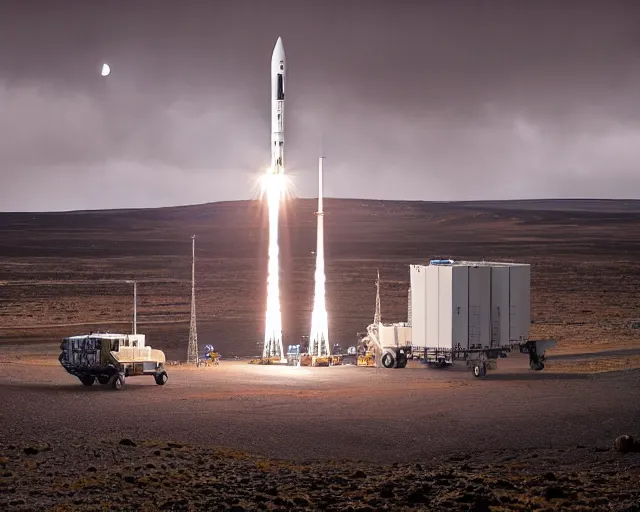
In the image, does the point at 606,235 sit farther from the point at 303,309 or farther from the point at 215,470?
the point at 215,470

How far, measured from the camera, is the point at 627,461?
20469mm

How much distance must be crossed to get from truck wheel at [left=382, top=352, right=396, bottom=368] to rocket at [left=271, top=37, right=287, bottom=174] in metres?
9.58

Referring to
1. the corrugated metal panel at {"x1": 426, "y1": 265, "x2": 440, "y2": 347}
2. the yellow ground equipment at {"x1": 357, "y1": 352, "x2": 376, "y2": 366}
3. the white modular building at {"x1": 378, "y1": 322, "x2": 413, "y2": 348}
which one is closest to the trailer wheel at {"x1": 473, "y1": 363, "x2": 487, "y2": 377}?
the corrugated metal panel at {"x1": 426, "y1": 265, "x2": 440, "y2": 347}

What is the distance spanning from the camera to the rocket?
42.9 metres

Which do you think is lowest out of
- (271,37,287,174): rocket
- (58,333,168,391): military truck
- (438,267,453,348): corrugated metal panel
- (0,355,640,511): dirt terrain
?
(0,355,640,511): dirt terrain

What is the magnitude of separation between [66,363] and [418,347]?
12.1m

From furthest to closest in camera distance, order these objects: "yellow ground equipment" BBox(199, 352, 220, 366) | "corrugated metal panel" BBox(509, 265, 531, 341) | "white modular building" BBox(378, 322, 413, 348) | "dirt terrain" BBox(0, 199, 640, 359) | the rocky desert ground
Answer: "dirt terrain" BBox(0, 199, 640, 359) < "yellow ground equipment" BBox(199, 352, 220, 366) < "white modular building" BBox(378, 322, 413, 348) < "corrugated metal panel" BBox(509, 265, 531, 341) < the rocky desert ground

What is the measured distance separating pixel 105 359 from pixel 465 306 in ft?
39.2

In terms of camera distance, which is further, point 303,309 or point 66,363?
point 303,309

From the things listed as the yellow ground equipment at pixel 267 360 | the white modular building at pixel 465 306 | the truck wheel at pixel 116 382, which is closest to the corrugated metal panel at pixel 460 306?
the white modular building at pixel 465 306

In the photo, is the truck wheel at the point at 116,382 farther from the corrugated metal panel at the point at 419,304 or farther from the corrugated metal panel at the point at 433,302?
the corrugated metal panel at the point at 433,302

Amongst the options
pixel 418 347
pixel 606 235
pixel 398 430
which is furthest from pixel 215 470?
pixel 606 235

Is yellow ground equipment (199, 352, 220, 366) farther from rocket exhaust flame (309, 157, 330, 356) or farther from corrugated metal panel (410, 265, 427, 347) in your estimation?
corrugated metal panel (410, 265, 427, 347)

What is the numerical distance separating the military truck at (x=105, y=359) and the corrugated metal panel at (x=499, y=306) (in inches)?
459
